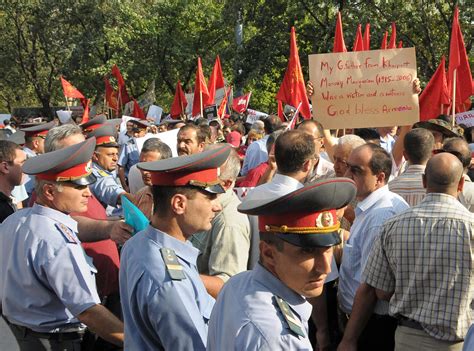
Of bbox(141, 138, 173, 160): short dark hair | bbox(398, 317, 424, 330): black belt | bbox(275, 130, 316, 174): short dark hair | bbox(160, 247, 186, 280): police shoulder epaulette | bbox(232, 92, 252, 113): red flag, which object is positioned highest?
bbox(275, 130, 316, 174): short dark hair

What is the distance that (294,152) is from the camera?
4.55m

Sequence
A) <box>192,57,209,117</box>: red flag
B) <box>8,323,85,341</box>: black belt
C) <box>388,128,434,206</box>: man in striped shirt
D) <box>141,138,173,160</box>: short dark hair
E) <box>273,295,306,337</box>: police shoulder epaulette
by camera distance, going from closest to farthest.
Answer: <box>273,295,306,337</box>: police shoulder epaulette < <box>8,323,85,341</box>: black belt < <box>388,128,434,206</box>: man in striped shirt < <box>141,138,173,160</box>: short dark hair < <box>192,57,209,117</box>: red flag

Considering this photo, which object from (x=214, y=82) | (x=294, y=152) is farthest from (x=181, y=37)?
(x=294, y=152)

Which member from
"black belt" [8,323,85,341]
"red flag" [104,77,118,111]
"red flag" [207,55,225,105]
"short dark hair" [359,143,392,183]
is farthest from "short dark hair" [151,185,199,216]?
"red flag" [104,77,118,111]

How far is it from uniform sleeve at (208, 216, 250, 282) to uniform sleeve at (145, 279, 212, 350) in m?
1.10

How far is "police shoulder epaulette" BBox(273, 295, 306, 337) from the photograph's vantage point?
7.44 ft

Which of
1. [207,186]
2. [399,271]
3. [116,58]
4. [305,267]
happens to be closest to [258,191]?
[399,271]

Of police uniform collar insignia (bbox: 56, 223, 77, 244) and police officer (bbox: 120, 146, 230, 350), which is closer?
police officer (bbox: 120, 146, 230, 350)

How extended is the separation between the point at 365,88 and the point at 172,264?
485cm

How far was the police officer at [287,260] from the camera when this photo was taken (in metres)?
2.37

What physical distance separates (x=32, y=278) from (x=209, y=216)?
109cm

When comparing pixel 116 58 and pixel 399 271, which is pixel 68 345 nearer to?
pixel 399 271

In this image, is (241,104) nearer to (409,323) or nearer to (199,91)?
(199,91)

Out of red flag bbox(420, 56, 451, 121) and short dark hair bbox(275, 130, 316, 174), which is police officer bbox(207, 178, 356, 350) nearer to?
short dark hair bbox(275, 130, 316, 174)
